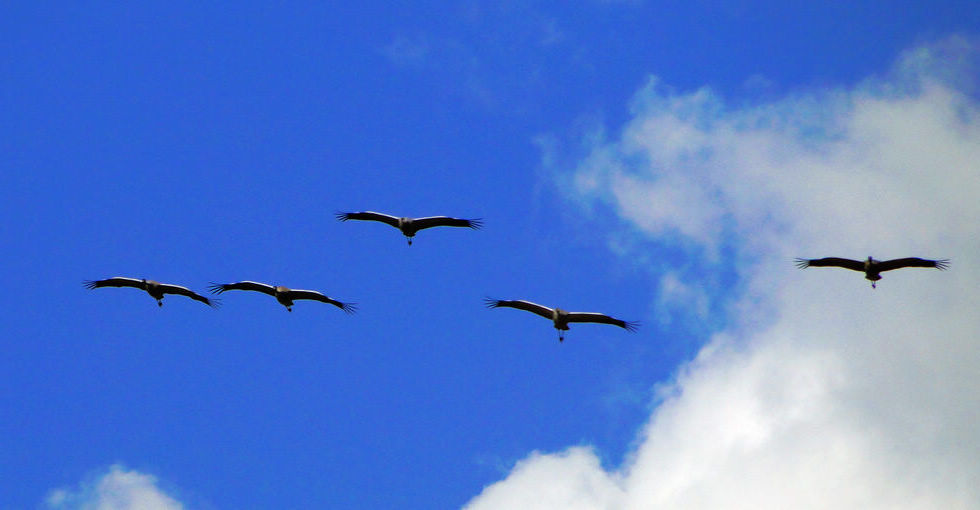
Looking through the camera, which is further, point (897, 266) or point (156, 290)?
point (156, 290)

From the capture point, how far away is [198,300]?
12094 cm

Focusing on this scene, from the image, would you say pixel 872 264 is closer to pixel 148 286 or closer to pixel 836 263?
pixel 836 263

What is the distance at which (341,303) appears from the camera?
387ft

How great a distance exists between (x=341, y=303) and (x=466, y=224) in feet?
33.3

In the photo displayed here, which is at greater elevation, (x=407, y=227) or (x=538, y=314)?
(x=407, y=227)

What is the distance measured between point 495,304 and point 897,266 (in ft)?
88.0

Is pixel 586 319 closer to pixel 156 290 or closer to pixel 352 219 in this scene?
pixel 352 219

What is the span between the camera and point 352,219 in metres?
122

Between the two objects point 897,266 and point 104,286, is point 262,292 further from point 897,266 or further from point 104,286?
point 897,266

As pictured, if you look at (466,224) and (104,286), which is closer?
(466,224)

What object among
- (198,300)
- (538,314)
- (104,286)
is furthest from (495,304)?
(104,286)

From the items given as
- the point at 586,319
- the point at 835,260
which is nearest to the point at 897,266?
the point at 835,260

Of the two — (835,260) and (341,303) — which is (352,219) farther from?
(835,260)

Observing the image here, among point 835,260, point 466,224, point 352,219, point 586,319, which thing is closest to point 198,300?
point 352,219
